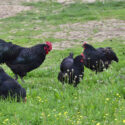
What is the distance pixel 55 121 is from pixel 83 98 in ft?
3.98

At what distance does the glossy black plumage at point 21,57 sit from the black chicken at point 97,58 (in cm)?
136

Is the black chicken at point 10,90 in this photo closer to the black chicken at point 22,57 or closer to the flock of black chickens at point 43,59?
the flock of black chickens at point 43,59

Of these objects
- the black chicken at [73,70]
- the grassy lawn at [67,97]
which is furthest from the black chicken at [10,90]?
the black chicken at [73,70]

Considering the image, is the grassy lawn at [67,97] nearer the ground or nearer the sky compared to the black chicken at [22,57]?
nearer the ground

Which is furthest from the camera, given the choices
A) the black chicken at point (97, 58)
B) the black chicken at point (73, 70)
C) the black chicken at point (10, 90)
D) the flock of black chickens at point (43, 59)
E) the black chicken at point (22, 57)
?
the black chicken at point (97, 58)

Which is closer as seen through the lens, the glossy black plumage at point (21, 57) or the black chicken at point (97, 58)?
the glossy black plumage at point (21, 57)

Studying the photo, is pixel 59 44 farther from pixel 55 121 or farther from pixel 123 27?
pixel 55 121

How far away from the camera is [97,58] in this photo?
8945mm

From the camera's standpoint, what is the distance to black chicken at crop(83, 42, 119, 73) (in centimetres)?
888

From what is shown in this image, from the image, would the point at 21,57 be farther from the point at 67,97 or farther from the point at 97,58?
the point at 67,97

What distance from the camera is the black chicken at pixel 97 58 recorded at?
8.88m

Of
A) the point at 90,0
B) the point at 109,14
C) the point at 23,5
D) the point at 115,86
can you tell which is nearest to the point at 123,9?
the point at 109,14

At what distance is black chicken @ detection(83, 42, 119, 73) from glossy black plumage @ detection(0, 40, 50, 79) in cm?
136

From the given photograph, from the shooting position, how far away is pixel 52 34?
16.5 metres
